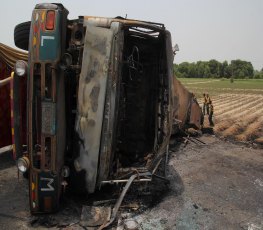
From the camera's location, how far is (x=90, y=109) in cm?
358

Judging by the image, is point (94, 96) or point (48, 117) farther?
point (94, 96)

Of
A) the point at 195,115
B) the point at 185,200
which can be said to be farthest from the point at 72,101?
the point at 195,115

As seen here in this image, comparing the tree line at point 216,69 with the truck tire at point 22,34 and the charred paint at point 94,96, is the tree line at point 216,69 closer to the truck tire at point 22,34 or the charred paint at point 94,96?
the truck tire at point 22,34

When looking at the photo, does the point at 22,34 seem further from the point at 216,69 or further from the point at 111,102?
the point at 216,69

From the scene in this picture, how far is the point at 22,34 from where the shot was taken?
4.32 metres

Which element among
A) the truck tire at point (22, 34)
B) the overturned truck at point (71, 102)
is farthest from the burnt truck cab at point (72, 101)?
the truck tire at point (22, 34)

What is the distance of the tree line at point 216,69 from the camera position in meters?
92.2

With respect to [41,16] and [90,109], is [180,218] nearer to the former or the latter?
[90,109]

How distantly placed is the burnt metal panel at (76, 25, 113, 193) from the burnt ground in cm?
62

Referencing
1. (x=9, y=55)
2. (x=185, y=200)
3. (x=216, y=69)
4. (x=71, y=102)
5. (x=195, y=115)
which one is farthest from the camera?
(x=216, y=69)

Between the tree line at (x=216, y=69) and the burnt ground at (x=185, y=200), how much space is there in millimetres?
86772

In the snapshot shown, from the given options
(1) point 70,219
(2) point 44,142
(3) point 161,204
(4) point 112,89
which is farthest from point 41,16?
(3) point 161,204

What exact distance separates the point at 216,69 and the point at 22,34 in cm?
9686

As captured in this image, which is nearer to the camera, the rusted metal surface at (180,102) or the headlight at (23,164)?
the headlight at (23,164)
